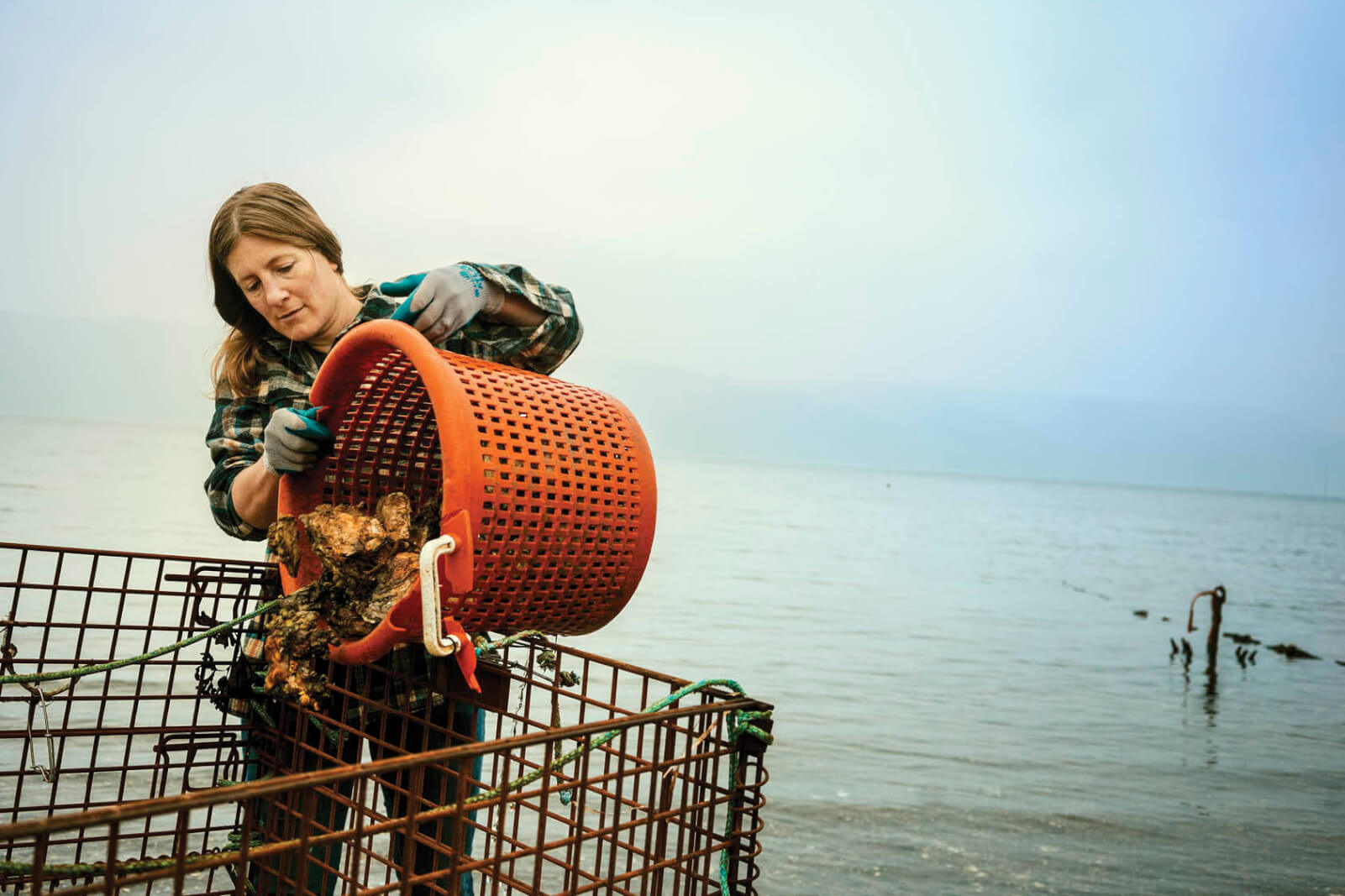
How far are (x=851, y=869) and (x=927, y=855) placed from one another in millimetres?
401

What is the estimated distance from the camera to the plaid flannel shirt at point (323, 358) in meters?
1.99

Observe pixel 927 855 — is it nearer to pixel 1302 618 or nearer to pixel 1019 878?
pixel 1019 878

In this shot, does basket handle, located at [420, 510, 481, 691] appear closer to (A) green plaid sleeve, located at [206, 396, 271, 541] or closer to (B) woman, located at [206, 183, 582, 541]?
(B) woman, located at [206, 183, 582, 541]

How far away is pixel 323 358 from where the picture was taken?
2355 mm

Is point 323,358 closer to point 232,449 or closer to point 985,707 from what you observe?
point 232,449

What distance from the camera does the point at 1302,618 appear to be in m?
14.4

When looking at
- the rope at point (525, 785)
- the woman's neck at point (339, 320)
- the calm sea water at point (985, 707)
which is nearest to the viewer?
the rope at point (525, 785)

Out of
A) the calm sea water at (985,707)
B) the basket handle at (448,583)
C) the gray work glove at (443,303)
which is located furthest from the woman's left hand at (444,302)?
the calm sea water at (985,707)

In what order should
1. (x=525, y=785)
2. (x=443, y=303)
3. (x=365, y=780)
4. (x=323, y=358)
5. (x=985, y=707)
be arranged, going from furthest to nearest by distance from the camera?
(x=985, y=707), (x=323, y=358), (x=443, y=303), (x=525, y=785), (x=365, y=780)

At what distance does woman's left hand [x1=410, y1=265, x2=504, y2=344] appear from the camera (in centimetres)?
177

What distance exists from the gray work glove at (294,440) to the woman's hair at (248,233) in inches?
20.5

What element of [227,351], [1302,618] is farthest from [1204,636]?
[227,351]

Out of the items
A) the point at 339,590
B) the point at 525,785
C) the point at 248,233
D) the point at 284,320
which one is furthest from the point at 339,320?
the point at 525,785

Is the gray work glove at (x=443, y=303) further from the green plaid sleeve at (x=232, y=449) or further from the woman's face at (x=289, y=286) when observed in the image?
the green plaid sleeve at (x=232, y=449)
